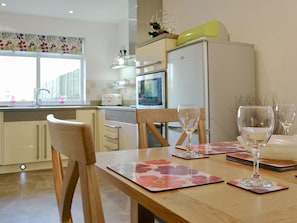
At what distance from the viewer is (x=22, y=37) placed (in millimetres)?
4875

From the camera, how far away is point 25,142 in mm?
4062

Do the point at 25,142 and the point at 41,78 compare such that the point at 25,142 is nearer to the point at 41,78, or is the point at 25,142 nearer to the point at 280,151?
the point at 41,78

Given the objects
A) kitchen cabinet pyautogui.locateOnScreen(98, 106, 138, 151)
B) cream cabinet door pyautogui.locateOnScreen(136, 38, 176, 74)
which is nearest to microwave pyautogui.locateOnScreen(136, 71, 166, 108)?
cream cabinet door pyautogui.locateOnScreen(136, 38, 176, 74)

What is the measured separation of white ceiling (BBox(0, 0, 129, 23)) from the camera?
171 inches

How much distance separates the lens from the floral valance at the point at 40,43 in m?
4.79

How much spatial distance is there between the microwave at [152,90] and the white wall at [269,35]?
2.71ft

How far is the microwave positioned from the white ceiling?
5.71 ft

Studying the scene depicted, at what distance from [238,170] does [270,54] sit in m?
1.87

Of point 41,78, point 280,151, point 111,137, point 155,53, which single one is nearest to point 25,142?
point 111,137

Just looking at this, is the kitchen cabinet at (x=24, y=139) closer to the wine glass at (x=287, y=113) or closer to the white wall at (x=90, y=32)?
the white wall at (x=90, y=32)

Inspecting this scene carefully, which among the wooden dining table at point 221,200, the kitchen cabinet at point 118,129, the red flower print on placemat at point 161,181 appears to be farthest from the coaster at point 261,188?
the kitchen cabinet at point 118,129

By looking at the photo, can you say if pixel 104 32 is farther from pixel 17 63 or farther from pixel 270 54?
pixel 270 54

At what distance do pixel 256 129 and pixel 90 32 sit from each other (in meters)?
5.02

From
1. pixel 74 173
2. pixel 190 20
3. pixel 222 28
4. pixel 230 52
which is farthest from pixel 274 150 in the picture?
pixel 190 20
